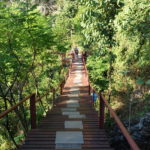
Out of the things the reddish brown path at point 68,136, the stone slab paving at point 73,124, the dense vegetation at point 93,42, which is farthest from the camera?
the dense vegetation at point 93,42

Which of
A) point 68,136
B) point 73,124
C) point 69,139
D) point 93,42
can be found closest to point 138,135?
point 73,124

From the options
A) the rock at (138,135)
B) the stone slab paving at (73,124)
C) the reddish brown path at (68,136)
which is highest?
the reddish brown path at (68,136)

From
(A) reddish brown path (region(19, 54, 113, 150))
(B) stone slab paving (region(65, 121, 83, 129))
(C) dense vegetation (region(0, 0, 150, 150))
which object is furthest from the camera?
(C) dense vegetation (region(0, 0, 150, 150))

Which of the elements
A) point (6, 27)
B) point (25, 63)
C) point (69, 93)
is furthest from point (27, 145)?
point (69, 93)

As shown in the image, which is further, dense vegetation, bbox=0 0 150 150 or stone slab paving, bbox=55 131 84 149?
dense vegetation, bbox=0 0 150 150

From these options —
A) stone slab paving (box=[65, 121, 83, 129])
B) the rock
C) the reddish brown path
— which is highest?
the reddish brown path

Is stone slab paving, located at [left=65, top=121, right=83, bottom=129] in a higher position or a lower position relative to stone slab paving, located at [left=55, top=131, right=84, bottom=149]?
lower

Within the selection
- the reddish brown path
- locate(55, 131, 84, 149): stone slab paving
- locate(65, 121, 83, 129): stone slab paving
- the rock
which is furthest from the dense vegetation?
locate(55, 131, 84, 149): stone slab paving

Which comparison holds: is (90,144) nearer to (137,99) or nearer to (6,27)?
(6,27)

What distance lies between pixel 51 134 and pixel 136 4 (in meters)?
4.92

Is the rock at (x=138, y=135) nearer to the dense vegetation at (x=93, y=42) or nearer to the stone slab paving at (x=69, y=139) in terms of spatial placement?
the dense vegetation at (x=93, y=42)

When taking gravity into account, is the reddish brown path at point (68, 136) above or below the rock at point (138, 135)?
above

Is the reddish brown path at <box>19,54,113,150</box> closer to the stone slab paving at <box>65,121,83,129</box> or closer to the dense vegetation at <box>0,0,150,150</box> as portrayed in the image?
the stone slab paving at <box>65,121,83,129</box>

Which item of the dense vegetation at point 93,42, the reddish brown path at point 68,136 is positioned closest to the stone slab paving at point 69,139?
the reddish brown path at point 68,136
